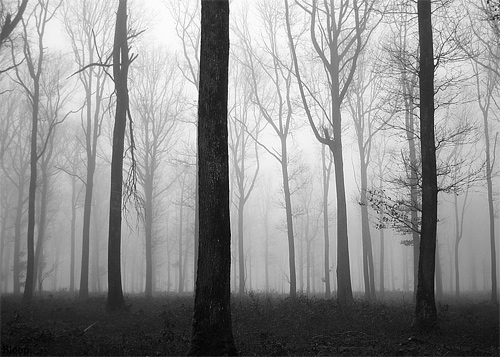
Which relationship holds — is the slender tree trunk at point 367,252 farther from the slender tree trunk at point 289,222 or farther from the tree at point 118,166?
the tree at point 118,166

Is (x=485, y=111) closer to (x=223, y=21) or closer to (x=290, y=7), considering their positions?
(x=290, y=7)

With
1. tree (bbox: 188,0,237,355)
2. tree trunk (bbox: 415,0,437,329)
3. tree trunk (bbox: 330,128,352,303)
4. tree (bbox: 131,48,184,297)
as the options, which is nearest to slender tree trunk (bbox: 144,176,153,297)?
tree (bbox: 131,48,184,297)

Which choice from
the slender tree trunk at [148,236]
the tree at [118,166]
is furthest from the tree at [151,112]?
the tree at [118,166]

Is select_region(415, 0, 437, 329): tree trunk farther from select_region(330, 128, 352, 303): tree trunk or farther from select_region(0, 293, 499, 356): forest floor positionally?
select_region(330, 128, 352, 303): tree trunk

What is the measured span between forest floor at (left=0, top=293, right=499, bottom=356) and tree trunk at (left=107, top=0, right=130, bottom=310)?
0.86 meters

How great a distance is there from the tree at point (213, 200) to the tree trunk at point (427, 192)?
17.1 ft

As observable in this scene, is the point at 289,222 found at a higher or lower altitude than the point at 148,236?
higher

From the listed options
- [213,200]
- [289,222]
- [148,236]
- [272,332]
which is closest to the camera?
[213,200]

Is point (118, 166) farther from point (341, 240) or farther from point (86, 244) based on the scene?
point (341, 240)

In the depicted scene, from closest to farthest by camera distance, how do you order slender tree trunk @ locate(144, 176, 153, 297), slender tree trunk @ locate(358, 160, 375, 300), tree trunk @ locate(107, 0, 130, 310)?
Answer: tree trunk @ locate(107, 0, 130, 310) → slender tree trunk @ locate(358, 160, 375, 300) → slender tree trunk @ locate(144, 176, 153, 297)

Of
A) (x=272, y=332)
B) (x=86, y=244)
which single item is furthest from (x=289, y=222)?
(x=272, y=332)

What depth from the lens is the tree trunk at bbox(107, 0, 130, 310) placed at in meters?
11.6

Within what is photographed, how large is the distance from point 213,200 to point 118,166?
7.40 meters

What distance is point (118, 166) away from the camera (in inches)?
490
